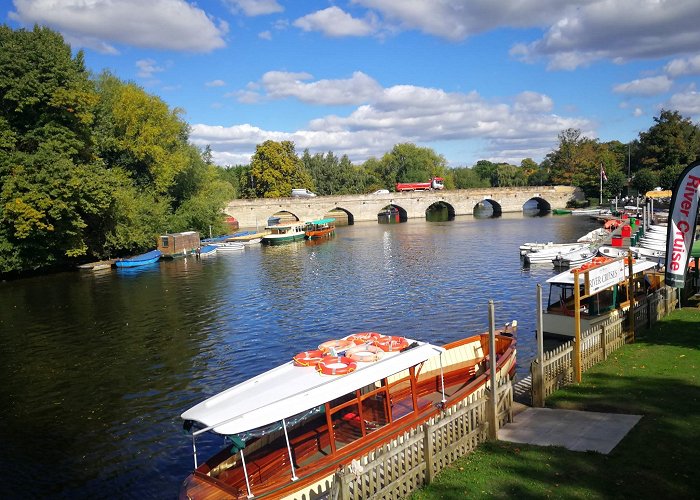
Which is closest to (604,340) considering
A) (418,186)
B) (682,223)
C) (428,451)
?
(682,223)

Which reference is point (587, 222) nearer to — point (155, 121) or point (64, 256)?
point (155, 121)

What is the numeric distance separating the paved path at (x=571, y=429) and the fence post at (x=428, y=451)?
2.55 metres

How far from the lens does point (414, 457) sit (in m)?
10.3

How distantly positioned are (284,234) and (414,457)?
214 feet

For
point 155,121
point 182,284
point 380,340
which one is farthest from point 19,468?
point 155,121

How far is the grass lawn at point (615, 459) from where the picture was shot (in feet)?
31.6

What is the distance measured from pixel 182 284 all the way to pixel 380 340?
32.0 meters

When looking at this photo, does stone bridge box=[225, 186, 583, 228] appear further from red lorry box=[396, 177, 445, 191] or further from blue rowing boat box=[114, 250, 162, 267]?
blue rowing boat box=[114, 250, 162, 267]

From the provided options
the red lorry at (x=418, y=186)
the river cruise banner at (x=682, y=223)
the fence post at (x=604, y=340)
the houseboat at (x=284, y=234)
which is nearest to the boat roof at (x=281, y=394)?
the fence post at (x=604, y=340)

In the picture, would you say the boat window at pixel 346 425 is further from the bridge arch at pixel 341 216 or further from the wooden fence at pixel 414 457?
the bridge arch at pixel 341 216

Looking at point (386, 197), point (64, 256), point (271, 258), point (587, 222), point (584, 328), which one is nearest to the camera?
point (584, 328)

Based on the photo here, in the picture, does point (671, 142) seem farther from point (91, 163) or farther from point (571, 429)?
point (571, 429)

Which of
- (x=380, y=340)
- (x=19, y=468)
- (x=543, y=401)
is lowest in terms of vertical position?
(x=19, y=468)

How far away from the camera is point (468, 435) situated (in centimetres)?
1165
